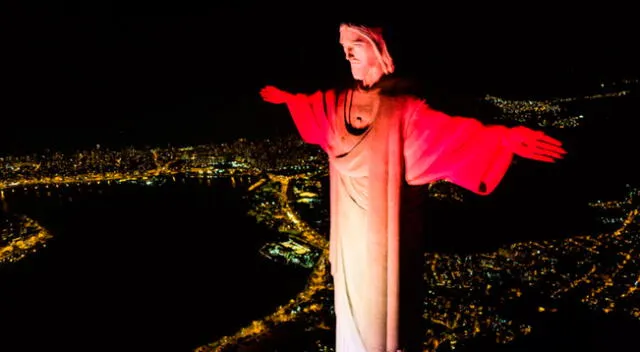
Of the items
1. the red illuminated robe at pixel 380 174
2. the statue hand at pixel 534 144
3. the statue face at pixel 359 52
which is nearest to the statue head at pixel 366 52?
the statue face at pixel 359 52

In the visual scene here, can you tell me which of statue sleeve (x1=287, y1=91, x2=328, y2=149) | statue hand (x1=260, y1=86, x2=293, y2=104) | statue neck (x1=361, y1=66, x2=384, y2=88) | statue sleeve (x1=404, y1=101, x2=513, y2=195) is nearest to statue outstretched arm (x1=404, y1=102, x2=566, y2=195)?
statue sleeve (x1=404, y1=101, x2=513, y2=195)

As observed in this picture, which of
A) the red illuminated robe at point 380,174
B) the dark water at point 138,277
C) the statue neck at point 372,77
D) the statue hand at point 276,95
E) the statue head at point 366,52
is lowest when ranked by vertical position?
the dark water at point 138,277

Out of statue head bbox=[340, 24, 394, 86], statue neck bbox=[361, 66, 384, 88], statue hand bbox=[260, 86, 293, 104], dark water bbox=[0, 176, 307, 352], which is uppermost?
statue head bbox=[340, 24, 394, 86]

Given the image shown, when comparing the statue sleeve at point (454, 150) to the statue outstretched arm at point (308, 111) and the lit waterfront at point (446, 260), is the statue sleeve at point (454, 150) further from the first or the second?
the lit waterfront at point (446, 260)

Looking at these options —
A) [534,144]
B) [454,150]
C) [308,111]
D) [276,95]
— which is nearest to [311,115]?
[308,111]

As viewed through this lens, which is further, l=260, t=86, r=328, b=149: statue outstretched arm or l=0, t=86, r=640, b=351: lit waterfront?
l=0, t=86, r=640, b=351: lit waterfront

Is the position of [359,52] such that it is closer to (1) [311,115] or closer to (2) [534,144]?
(1) [311,115]

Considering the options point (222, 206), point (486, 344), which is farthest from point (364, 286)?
point (222, 206)

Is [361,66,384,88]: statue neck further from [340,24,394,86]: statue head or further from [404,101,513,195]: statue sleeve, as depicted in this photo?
[404,101,513,195]: statue sleeve
